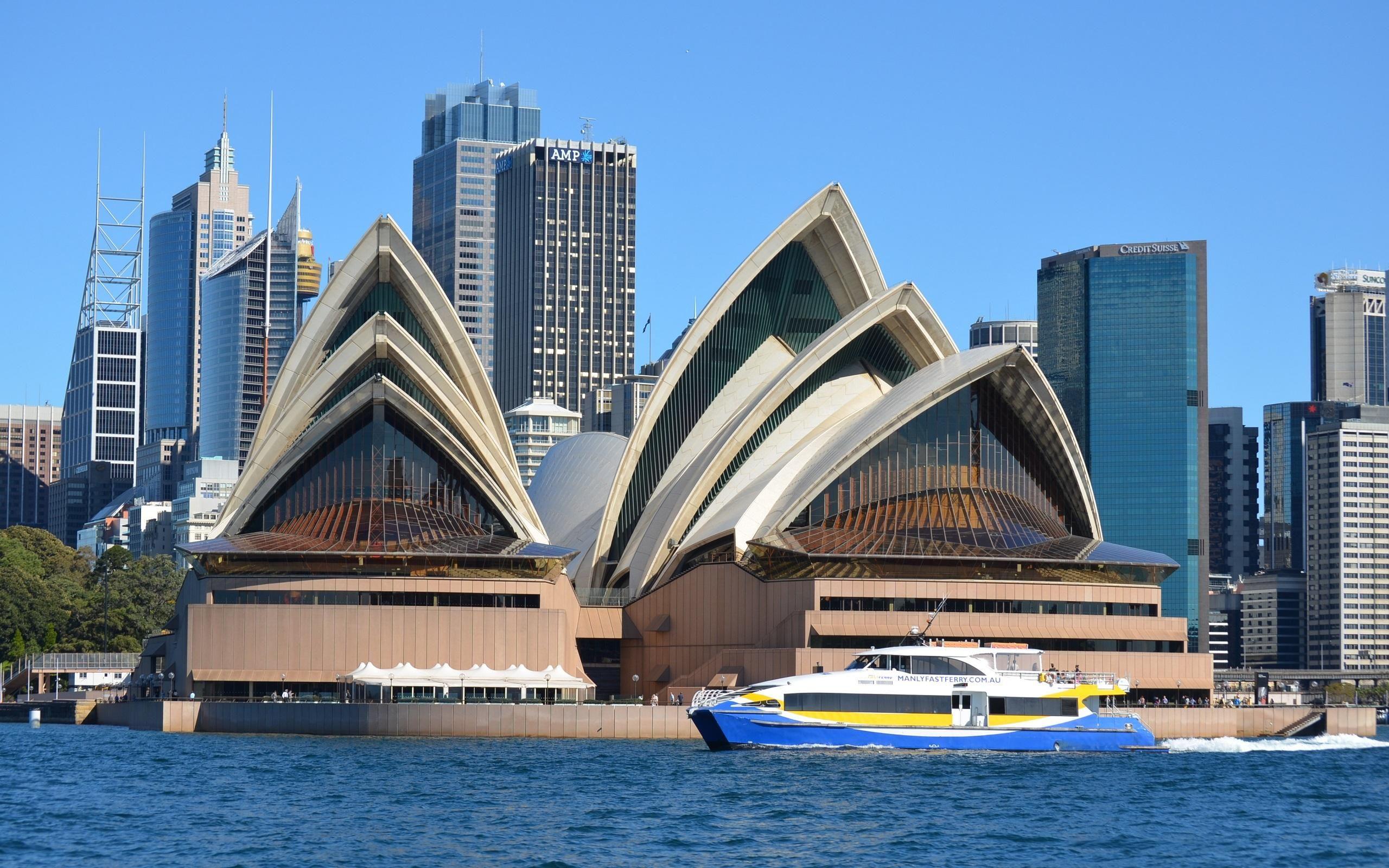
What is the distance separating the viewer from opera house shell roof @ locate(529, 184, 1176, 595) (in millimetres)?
88312

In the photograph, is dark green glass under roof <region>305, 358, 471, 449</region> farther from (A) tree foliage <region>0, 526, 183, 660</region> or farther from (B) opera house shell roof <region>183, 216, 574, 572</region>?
(A) tree foliage <region>0, 526, 183, 660</region>

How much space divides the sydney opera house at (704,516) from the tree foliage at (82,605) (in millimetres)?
36978

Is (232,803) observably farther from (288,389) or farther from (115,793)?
(288,389)

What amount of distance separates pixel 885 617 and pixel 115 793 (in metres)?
36.1

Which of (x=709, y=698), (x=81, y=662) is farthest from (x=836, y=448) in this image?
(x=81, y=662)

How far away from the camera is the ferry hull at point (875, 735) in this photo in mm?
67000

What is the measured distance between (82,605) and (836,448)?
67027 millimetres

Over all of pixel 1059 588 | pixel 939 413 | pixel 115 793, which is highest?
pixel 939 413

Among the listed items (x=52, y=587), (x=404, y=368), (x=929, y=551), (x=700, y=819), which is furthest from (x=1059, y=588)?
(x=52, y=587)

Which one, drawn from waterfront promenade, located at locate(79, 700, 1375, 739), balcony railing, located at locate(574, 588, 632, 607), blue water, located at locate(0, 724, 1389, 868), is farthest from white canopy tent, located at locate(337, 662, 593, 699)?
balcony railing, located at locate(574, 588, 632, 607)

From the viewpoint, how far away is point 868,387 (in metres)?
96.6

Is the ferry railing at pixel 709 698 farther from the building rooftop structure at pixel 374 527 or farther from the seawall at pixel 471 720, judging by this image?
the building rooftop structure at pixel 374 527

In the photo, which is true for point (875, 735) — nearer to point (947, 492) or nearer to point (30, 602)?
point (947, 492)

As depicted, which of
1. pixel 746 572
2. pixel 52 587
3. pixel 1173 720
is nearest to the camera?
pixel 1173 720
